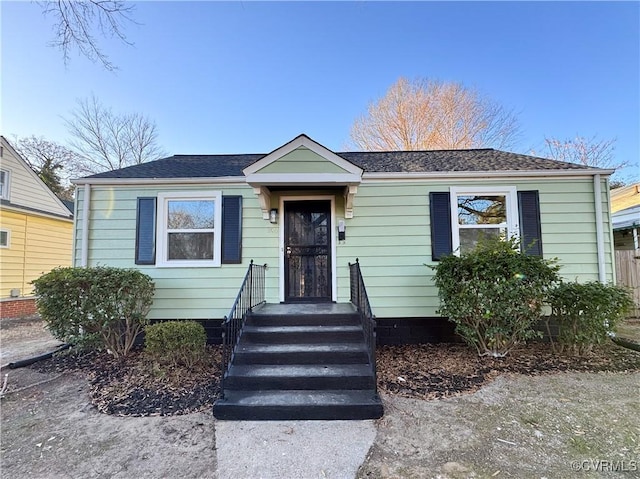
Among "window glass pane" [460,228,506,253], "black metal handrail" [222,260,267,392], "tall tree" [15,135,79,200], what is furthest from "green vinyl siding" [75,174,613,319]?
"tall tree" [15,135,79,200]

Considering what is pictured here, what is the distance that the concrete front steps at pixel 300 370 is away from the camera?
2928 millimetres

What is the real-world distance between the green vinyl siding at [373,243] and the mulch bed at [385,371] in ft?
2.81

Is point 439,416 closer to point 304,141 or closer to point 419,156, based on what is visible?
point 304,141

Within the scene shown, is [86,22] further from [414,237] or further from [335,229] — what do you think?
[414,237]

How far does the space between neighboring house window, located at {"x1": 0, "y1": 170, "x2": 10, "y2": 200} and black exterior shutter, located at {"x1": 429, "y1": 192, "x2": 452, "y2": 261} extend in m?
12.7

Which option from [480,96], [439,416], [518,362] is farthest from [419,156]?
[480,96]

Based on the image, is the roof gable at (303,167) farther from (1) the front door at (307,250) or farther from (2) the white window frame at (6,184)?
(2) the white window frame at (6,184)

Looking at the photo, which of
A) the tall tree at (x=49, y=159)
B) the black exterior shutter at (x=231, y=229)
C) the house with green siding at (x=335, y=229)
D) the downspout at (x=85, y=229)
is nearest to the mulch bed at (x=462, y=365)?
the house with green siding at (x=335, y=229)

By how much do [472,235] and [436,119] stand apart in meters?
11.7

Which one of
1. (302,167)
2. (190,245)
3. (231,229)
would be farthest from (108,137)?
(302,167)

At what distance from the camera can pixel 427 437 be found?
261cm

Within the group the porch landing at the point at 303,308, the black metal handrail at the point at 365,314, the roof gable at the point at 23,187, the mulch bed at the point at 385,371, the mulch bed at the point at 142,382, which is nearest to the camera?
the black metal handrail at the point at 365,314

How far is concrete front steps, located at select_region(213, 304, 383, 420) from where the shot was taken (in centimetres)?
293

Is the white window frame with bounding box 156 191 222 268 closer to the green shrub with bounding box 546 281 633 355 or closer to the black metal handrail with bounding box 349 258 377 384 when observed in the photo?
the black metal handrail with bounding box 349 258 377 384
